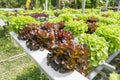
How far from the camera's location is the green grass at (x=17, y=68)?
606cm

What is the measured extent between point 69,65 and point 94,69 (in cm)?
115

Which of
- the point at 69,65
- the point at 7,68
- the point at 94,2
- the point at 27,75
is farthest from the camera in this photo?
the point at 94,2

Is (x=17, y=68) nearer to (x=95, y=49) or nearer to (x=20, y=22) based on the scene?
(x=20, y=22)

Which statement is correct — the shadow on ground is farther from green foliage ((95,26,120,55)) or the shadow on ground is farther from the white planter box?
green foliage ((95,26,120,55))

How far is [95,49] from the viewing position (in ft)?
15.3

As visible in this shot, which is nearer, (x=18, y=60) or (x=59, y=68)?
(x=59, y=68)

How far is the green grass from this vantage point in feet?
19.9

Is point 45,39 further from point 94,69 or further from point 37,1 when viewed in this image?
point 37,1

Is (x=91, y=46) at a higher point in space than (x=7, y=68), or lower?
higher

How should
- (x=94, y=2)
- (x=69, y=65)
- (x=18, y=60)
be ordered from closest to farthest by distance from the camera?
(x=69, y=65) < (x=18, y=60) < (x=94, y=2)

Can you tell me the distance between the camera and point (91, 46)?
15.7 ft

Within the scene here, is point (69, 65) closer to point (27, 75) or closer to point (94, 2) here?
point (27, 75)

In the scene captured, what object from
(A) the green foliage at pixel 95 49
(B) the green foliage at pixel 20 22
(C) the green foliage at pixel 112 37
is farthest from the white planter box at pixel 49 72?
(B) the green foliage at pixel 20 22

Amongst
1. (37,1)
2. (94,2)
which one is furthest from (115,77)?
(94,2)
